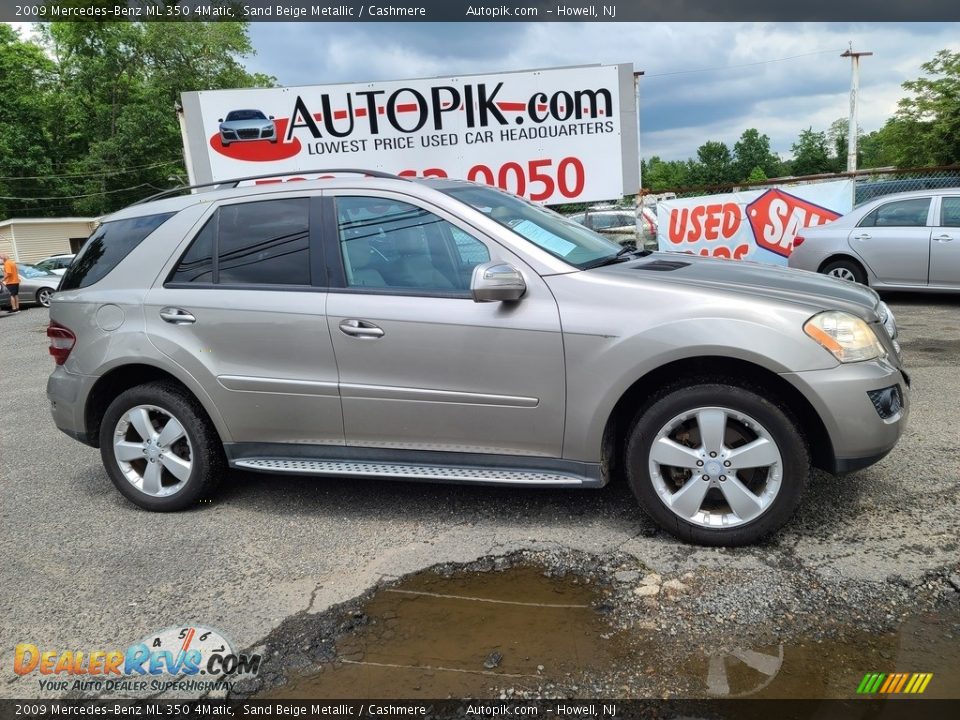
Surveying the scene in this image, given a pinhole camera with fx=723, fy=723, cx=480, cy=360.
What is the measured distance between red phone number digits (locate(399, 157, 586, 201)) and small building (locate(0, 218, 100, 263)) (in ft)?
115

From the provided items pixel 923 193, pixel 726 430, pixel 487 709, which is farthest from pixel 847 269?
pixel 487 709

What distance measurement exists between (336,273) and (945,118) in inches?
1384

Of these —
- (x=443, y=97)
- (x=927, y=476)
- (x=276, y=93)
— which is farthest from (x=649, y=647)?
(x=276, y=93)

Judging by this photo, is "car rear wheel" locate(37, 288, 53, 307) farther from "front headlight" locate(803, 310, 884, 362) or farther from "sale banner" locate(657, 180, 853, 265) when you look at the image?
"front headlight" locate(803, 310, 884, 362)

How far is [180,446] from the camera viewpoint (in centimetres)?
407

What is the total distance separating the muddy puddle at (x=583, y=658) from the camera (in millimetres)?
2367

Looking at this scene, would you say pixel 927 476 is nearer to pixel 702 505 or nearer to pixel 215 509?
pixel 702 505

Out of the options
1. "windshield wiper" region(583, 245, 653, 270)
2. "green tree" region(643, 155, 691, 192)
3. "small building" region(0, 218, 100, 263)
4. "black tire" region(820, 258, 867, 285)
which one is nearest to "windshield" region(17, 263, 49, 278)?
"black tire" region(820, 258, 867, 285)

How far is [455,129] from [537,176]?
1251mm

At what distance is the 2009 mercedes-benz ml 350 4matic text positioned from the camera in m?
3.11

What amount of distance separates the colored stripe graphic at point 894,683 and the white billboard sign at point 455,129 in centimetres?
794

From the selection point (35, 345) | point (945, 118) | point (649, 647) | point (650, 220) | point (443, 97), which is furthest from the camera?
point (945, 118)

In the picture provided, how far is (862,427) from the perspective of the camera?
304 cm

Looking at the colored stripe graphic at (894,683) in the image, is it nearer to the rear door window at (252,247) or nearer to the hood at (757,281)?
the hood at (757,281)
